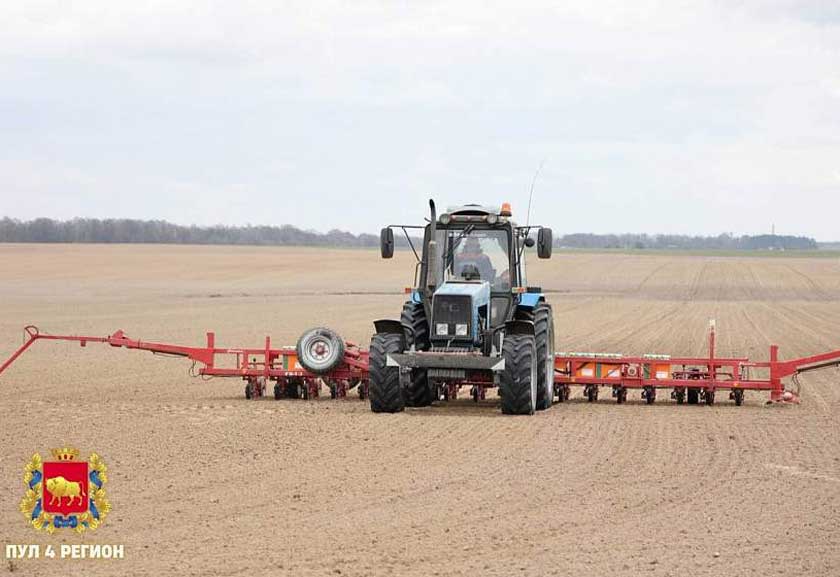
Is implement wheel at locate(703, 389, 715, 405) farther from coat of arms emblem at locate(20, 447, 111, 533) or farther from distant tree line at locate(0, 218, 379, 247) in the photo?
distant tree line at locate(0, 218, 379, 247)

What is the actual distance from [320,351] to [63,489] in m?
8.28

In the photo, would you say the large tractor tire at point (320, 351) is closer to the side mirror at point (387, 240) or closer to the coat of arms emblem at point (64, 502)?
the side mirror at point (387, 240)

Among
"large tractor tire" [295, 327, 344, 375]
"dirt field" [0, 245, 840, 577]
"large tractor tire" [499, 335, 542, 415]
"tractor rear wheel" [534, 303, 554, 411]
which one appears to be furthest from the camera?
"large tractor tire" [295, 327, 344, 375]

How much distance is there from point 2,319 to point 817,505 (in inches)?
1133

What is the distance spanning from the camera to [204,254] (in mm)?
89875

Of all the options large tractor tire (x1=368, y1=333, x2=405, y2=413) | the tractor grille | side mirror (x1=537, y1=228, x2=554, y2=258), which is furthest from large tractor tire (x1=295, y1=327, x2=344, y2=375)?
side mirror (x1=537, y1=228, x2=554, y2=258)

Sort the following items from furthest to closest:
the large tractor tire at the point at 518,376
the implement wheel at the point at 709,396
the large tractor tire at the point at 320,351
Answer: the implement wheel at the point at 709,396 → the large tractor tire at the point at 320,351 → the large tractor tire at the point at 518,376

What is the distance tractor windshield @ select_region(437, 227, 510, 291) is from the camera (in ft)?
55.3

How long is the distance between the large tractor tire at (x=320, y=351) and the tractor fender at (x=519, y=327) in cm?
233

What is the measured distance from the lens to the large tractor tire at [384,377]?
52.3 feet

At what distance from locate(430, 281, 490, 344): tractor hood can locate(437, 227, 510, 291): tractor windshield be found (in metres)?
0.61

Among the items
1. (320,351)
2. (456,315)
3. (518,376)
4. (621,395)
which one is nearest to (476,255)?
(456,315)

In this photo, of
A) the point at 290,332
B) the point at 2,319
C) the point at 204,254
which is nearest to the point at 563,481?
the point at 290,332

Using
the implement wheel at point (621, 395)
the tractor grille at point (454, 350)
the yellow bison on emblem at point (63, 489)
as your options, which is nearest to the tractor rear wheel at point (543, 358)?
the tractor grille at point (454, 350)
